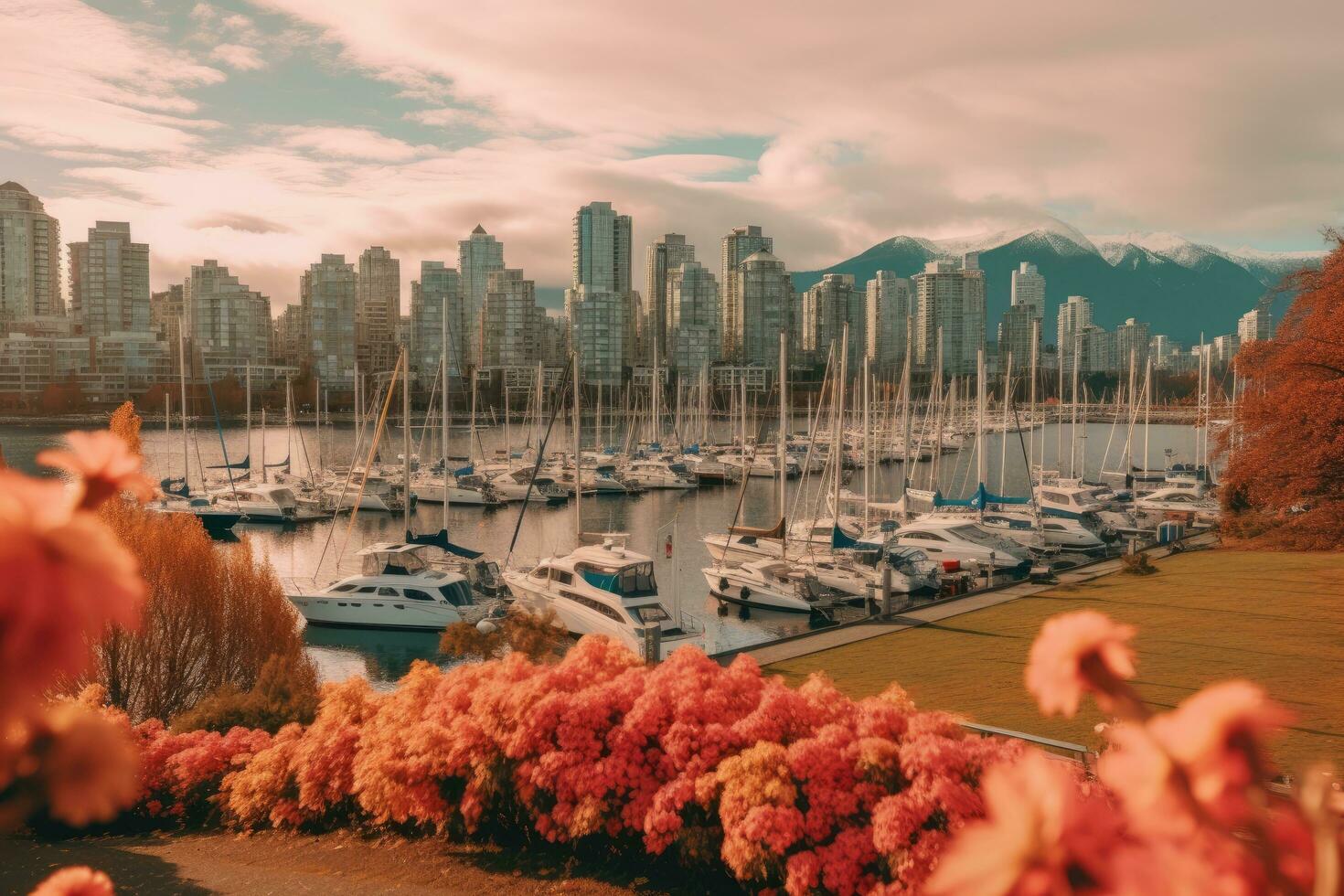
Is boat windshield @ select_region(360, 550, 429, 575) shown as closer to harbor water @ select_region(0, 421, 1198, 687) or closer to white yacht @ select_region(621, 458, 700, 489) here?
harbor water @ select_region(0, 421, 1198, 687)

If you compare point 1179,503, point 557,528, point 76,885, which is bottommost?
point 557,528

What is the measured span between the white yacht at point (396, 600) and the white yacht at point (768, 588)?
7652mm

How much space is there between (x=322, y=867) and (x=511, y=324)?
A: 597 feet

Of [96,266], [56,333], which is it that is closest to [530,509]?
[56,333]

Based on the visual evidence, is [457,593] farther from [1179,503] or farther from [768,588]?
[1179,503]

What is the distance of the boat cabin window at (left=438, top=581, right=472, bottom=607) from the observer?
1186 inches

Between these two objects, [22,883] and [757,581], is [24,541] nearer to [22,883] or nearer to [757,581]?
[22,883]

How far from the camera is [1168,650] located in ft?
64.1

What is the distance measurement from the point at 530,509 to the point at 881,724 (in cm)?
4981

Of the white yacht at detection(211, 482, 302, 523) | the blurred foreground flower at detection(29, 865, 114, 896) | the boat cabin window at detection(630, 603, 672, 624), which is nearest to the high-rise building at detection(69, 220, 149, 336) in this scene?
the white yacht at detection(211, 482, 302, 523)

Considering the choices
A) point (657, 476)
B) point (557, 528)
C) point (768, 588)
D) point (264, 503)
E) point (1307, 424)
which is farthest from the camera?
point (657, 476)

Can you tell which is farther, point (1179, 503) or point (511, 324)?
point (511, 324)

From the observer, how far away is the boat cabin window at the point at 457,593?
98.8 feet

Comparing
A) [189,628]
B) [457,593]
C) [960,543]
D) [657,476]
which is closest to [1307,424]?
[960,543]
